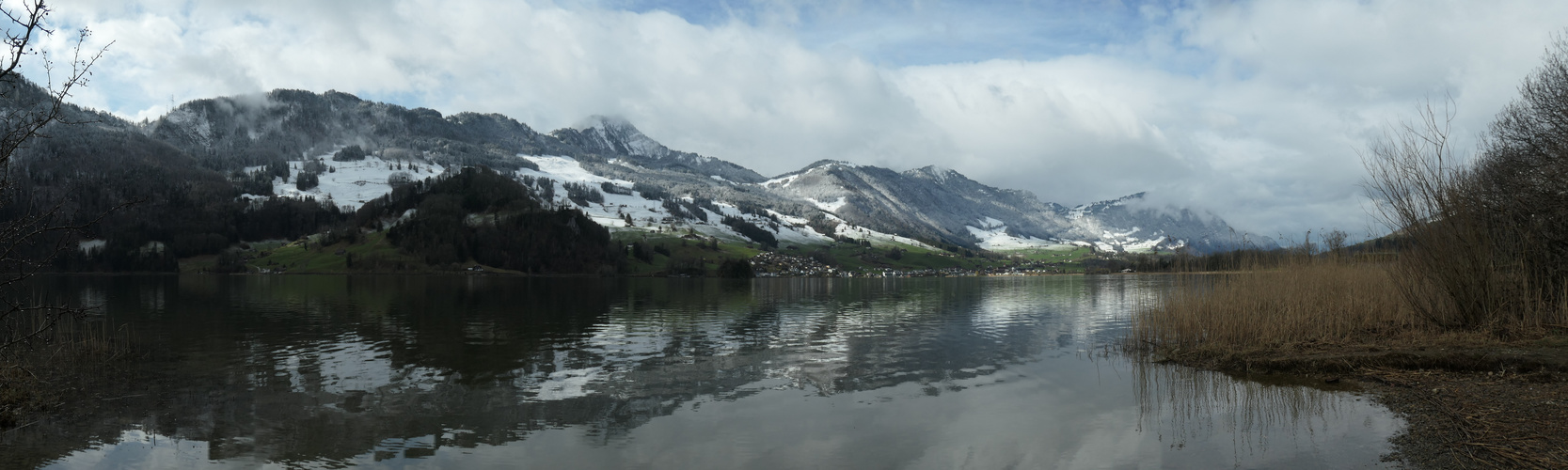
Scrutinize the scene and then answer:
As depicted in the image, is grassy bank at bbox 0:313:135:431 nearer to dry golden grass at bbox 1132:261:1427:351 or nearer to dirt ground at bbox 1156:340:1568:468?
dirt ground at bbox 1156:340:1568:468

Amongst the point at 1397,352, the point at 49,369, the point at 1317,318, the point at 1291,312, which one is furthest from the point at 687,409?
the point at 1317,318

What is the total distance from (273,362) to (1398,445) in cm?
3225

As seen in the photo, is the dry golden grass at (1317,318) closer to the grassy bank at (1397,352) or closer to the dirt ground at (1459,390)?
the grassy bank at (1397,352)

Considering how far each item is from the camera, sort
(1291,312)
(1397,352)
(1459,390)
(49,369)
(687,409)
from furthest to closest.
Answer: (1291,312) → (49,369) → (1397,352) → (687,409) → (1459,390)

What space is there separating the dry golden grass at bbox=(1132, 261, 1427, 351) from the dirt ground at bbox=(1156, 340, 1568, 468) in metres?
1.59

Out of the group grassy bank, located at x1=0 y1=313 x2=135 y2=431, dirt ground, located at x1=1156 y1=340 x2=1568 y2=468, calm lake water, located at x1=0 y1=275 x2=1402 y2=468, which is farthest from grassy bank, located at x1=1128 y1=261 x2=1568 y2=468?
grassy bank, located at x1=0 y1=313 x2=135 y2=431

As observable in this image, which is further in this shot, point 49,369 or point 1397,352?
point 49,369

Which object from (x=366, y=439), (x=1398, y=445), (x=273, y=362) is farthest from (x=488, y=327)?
(x=1398, y=445)

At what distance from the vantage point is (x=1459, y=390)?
15859 millimetres

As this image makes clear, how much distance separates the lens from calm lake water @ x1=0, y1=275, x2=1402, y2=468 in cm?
1445

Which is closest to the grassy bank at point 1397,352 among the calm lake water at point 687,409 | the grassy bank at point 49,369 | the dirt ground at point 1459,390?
the dirt ground at point 1459,390

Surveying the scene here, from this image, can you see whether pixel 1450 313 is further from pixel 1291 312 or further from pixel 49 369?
→ pixel 49 369

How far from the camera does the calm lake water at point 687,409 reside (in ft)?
47.4

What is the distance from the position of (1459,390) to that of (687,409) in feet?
55.7
